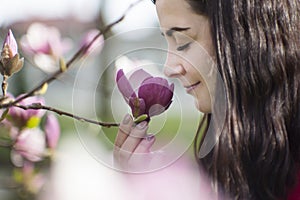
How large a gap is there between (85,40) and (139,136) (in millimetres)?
288

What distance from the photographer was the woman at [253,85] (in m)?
1.20

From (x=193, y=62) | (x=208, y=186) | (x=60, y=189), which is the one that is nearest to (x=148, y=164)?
(x=193, y=62)

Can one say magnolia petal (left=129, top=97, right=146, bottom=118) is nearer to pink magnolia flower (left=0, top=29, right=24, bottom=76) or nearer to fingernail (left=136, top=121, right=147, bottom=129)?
fingernail (left=136, top=121, right=147, bottom=129)

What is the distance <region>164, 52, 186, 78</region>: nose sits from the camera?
1.00 m

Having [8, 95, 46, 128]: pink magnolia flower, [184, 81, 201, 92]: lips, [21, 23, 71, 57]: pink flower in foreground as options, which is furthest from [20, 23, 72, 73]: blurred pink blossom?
[184, 81, 201, 92]: lips

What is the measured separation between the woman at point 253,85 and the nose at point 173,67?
0.31 feet

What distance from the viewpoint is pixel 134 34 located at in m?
0.92

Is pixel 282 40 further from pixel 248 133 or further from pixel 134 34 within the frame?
pixel 134 34

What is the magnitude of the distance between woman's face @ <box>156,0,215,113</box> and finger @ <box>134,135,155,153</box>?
0.45 ft

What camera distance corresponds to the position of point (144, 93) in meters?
0.85

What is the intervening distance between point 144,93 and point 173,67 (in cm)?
21

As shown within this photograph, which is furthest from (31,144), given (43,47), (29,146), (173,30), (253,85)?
(253,85)

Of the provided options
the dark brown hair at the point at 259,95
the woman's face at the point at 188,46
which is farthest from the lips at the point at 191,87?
the dark brown hair at the point at 259,95

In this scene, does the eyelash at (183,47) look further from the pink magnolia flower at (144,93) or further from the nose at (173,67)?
the pink magnolia flower at (144,93)
